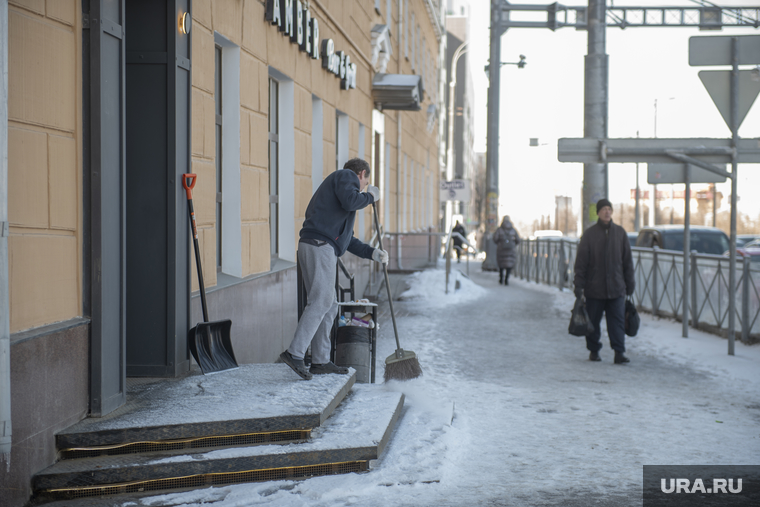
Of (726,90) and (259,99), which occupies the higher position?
(726,90)

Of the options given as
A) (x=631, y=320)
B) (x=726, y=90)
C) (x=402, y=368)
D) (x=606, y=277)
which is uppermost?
(x=726, y=90)

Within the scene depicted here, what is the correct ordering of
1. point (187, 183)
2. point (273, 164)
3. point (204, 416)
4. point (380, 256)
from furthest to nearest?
point (273, 164) < point (380, 256) < point (187, 183) < point (204, 416)

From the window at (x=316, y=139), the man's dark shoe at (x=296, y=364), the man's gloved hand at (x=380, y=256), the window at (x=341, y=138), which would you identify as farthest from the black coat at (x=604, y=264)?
the window at (x=341, y=138)

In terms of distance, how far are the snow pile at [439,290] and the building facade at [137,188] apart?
510 centimetres

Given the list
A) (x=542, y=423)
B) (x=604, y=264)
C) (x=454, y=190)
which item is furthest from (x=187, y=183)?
(x=454, y=190)

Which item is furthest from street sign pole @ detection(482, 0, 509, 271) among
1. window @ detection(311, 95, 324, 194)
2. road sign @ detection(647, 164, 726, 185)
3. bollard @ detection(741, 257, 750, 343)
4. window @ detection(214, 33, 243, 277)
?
window @ detection(214, 33, 243, 277)

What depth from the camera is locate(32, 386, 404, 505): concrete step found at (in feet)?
13.1

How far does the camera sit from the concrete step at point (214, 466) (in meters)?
3.99

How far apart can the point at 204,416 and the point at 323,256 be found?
1550 millimetres

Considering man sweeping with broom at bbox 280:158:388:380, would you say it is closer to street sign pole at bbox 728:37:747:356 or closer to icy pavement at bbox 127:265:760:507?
icy pavement at bbox 127:265:760:507

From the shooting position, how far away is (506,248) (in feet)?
65.1

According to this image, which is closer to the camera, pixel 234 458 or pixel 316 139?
pixel 234 458

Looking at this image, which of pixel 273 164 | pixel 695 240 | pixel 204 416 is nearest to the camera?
pixel 204 416

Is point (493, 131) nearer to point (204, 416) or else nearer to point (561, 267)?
point (561, 267)
